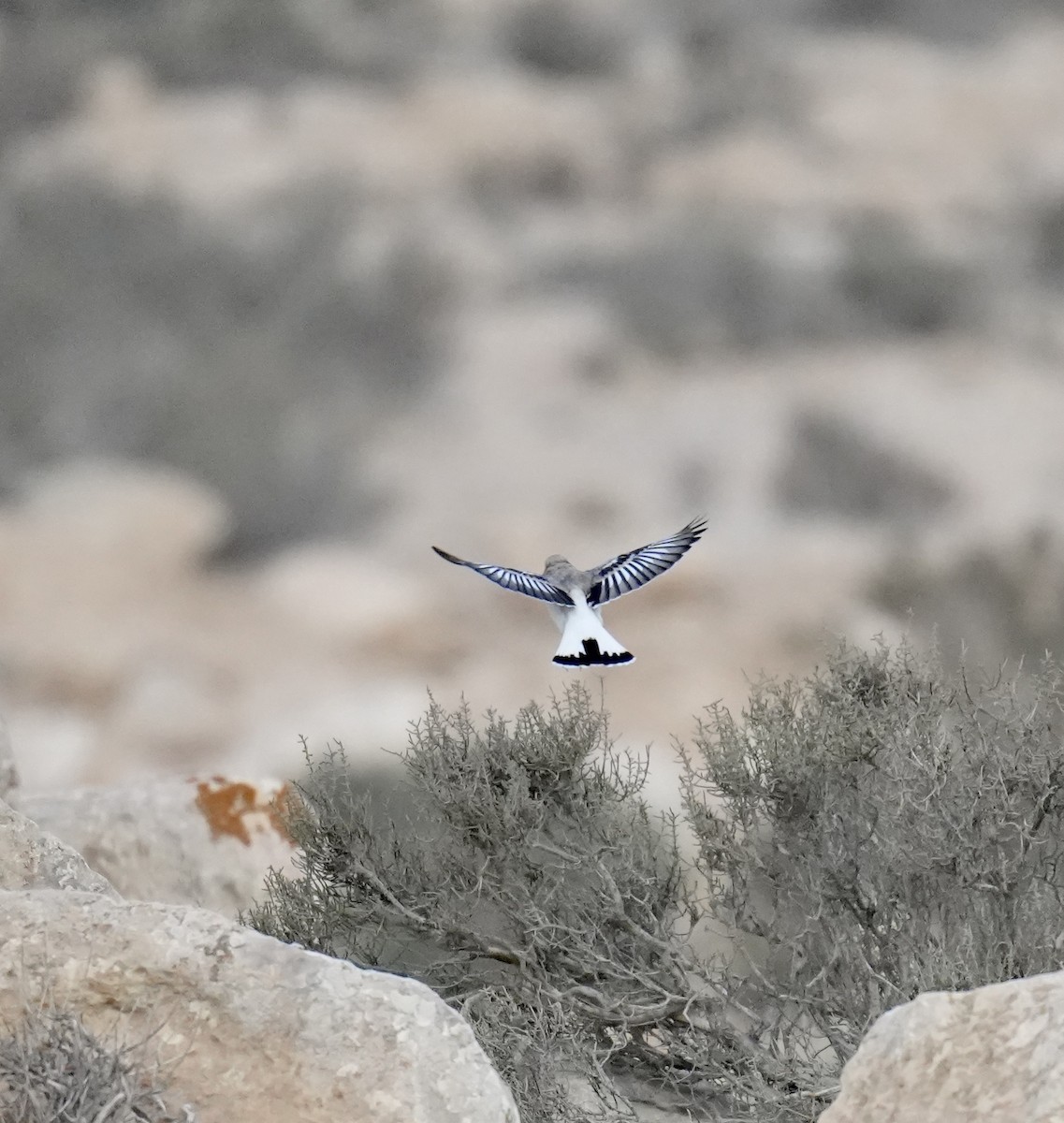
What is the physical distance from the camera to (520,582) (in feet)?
12.7

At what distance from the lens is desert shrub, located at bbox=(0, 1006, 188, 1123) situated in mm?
2496

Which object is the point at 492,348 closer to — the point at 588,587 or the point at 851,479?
the point at 851,479

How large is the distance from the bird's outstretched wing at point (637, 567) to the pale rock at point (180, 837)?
4.95 ft

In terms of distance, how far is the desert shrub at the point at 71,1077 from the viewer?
2.50 metres

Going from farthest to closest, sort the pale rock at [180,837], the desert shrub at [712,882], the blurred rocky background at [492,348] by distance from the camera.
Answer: the blurred rocky background at [492,348] < the pale rock at [180,837] < the desert shrub at [712,882]

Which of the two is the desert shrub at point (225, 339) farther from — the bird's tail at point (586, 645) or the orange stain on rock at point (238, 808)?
the bird's tail at point (586, 645)

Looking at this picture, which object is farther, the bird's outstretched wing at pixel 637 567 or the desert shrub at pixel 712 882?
the bird's outstretched wing at pixel 637 567

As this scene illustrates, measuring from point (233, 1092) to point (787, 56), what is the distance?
23.8 meters

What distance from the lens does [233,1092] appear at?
267 centimetres

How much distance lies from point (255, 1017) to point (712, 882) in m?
1.66

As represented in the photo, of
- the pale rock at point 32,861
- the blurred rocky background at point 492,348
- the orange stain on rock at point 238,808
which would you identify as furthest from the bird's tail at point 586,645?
the blurred rocky background at point 492,348

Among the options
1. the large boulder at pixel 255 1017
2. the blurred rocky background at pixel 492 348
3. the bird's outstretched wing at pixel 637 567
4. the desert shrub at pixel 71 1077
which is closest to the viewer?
the desert shrub at pixel 71 1077

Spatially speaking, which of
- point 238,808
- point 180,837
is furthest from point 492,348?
point 180,837

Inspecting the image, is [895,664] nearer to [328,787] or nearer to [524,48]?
[328,787]
